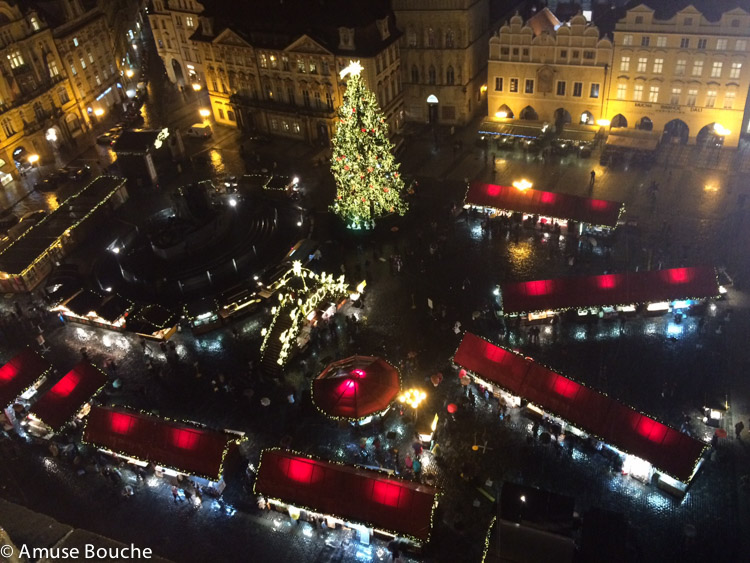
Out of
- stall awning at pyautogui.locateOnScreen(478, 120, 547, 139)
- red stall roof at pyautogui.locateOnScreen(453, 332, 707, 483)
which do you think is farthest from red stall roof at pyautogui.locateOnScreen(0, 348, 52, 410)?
stall awning at pyautogui.locateOnScreen(478, 120, 547, 139)

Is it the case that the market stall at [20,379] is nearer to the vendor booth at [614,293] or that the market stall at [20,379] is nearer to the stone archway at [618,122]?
the vendor booth at [614,293]

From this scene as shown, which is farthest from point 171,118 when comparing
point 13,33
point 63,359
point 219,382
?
point 219,382

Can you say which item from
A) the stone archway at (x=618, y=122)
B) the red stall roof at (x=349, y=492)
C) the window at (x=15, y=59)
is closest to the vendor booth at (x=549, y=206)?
the stone archway at (x=618, y=122)

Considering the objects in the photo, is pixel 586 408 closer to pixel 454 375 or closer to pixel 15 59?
pixel 454 375

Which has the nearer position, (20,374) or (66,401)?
(66,401)

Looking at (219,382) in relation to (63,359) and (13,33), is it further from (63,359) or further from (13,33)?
(13,33)

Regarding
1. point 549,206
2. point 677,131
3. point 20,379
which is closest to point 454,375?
point 549,206
